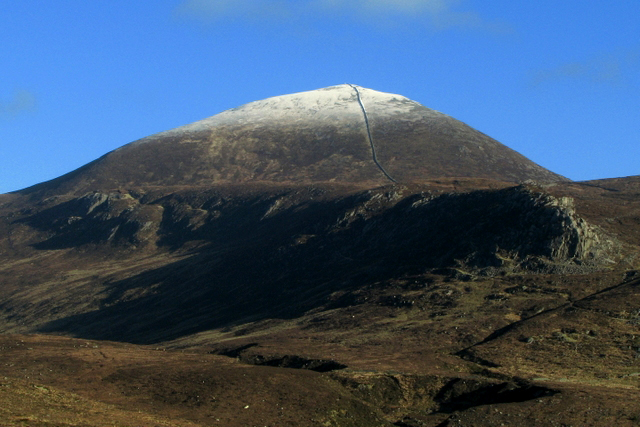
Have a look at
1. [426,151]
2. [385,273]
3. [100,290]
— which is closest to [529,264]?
[385,273]

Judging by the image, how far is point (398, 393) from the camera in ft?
167

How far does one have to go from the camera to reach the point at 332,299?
90.9 metres

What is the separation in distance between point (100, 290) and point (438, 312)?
7130 centimetres

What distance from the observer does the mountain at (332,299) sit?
151 feet

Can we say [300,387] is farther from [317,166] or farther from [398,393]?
[317,166]

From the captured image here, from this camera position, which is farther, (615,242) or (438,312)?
(615,242)

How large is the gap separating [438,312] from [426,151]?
364ft

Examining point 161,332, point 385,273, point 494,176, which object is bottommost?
point 161,332

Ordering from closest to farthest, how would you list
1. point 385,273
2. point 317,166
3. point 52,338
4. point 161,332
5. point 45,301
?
1. point 52,338
2. point 385,273
3. point 161,332
4. point 45,301
5. point 317,166

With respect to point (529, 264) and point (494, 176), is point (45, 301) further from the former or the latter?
point (494, 176)

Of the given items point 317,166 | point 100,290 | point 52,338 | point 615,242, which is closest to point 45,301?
point 100,290

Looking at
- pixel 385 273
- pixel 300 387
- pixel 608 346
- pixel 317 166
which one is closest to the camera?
pixel 300 387

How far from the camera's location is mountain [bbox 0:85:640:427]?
151ft

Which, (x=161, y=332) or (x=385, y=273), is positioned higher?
(x=385, y=273)
